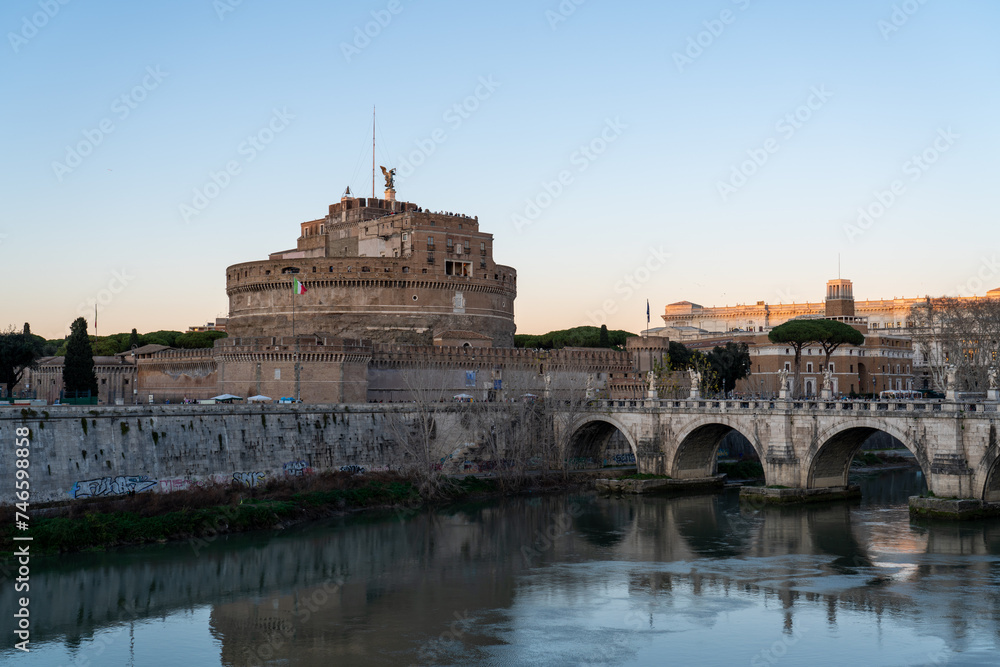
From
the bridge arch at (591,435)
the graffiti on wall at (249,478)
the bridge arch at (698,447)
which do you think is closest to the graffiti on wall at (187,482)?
the graffiti on wall at (249,478)

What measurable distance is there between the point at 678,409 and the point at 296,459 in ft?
62.4

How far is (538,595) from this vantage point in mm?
29094

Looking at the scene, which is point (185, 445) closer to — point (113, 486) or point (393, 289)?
point (113, 486)

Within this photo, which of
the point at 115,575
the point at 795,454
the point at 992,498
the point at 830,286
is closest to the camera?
the point at 115,575

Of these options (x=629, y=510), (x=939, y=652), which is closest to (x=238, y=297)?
(x=629, y=510)

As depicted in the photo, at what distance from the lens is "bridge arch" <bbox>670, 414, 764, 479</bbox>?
49438 millimetres

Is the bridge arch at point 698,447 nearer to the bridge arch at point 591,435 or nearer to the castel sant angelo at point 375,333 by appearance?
the bridge arch at point 591,435

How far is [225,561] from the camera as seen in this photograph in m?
33.8

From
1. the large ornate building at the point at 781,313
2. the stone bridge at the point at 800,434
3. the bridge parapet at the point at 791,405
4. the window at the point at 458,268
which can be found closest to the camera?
the stone bridge at the point at 800,434

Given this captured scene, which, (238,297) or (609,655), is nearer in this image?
(609,655)

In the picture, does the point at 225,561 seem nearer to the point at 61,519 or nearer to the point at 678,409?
the point at 61,519

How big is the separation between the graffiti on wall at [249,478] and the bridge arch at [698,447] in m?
20.7

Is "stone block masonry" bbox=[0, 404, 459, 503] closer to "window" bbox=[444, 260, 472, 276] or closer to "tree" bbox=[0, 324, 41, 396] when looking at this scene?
"tree" bbox=[0, 324, 41, 396]

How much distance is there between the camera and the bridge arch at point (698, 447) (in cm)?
4944
